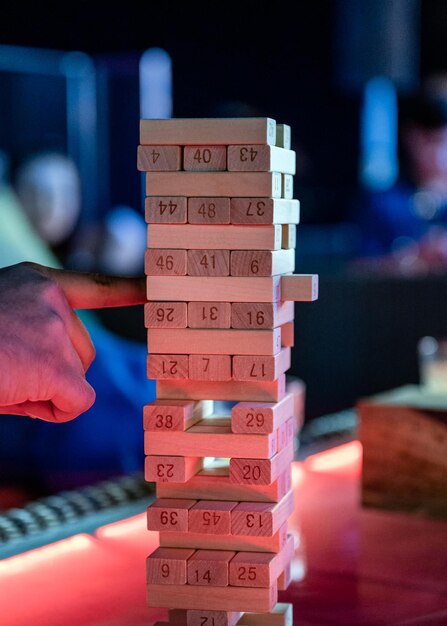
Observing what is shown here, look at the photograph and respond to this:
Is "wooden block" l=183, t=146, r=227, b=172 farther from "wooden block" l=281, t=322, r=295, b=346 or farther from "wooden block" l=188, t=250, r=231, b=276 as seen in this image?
"wooden block" l=281, t=322, r=295, b=346

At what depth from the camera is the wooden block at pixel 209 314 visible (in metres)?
1.27

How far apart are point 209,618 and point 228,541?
10cm

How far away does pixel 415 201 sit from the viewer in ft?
23.9

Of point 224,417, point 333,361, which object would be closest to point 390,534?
point 224,417

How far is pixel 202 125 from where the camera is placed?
4.13 ft

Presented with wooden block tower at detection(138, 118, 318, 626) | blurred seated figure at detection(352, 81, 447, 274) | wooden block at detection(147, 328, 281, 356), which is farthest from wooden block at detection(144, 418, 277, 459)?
blurred seated figure at detection(352, 81, 447, 274)

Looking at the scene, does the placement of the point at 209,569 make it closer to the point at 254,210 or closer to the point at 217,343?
the point at 217,343

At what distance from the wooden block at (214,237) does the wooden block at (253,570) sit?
393mm

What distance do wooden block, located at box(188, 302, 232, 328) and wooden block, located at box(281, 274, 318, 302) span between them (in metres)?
0.08

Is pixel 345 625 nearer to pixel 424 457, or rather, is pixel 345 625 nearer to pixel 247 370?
pixel 247 370

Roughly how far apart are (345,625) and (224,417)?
33 cm

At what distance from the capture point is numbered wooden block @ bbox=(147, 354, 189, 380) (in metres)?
1.28

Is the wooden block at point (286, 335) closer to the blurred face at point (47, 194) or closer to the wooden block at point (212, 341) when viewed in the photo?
the wooden block at point (212, 341)

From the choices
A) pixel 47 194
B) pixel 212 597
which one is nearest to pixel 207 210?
pixel 212 597
